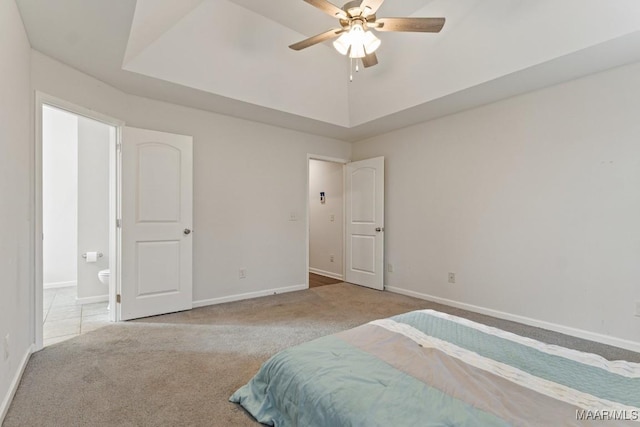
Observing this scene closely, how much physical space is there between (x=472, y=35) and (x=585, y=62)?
3.06 feet

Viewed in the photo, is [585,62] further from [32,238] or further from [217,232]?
[32,238]

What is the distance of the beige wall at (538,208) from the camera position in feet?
8.80

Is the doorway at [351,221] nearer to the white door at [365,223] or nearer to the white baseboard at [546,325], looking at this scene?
the white door at [365,223]

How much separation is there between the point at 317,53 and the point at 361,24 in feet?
5.47

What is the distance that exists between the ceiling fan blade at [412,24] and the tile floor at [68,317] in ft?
12.0

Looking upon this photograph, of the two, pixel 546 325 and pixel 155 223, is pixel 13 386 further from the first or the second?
pixel 546 325

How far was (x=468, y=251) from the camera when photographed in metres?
3.71

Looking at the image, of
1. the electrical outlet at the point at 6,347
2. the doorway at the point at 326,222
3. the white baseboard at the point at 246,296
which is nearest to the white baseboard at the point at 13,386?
the electrical outlet at the point at 6,347

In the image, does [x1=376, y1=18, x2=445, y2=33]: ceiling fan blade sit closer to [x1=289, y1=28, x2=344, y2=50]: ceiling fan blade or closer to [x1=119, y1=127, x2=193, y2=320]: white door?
[x1=289, y1=28, x2=344, y2=50]: ceiling fan blade

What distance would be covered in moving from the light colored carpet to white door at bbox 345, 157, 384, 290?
90 cm

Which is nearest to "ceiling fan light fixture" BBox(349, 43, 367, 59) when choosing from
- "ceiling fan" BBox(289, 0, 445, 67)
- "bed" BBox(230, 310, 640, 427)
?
"ceiling fan" BBox(289, 0, 445, 67)

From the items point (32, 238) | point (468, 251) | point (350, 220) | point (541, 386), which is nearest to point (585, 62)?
point (468, 251)

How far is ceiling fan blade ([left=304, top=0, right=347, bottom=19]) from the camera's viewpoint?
2127mm

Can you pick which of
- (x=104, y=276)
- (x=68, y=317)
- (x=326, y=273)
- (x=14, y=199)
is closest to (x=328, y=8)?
(x=14, y=199)
